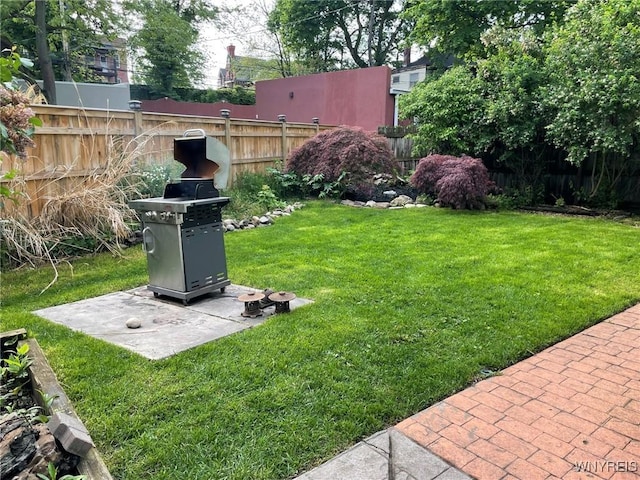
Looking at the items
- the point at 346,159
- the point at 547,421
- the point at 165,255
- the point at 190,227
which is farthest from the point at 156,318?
the point at 346,159

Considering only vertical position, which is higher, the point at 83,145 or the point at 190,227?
the point at 83,145

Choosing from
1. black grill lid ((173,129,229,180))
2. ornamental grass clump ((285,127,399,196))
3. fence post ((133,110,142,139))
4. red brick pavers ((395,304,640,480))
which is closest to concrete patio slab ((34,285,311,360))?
black grill lid ((173,129,229,180))

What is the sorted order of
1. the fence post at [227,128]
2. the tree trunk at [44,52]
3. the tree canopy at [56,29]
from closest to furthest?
the fence post at [227,128] < the tree trunk at [44,52] < the tree canopy at [56,29]

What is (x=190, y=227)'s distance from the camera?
3.81 meters

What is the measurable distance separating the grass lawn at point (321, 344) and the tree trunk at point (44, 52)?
31.9ft

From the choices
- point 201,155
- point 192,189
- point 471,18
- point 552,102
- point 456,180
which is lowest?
point 456,180

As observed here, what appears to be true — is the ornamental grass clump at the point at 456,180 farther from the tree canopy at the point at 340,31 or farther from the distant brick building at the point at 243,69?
the distant brick building at the point at 243,69

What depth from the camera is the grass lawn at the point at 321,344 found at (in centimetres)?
202

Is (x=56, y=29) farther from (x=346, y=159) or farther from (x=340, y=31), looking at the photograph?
(x=340, y=31)

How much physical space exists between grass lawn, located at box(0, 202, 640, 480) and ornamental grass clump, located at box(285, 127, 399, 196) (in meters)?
3.94

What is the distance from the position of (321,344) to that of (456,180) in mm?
5909

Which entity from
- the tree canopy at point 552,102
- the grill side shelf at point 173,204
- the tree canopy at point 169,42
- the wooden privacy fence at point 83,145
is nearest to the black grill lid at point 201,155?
the grill side shelf at point 173,204

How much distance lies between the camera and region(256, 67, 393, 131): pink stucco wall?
14.9 metres

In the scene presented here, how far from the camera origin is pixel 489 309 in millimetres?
3545
